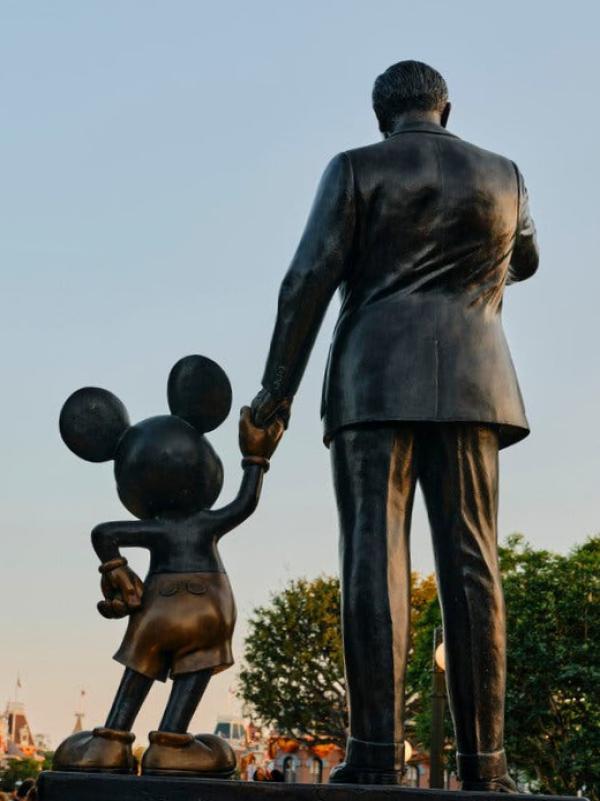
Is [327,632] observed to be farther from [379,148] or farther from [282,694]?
[379,148]

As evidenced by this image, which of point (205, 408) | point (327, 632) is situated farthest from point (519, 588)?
point (205, 408)

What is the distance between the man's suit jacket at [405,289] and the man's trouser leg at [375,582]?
168mm

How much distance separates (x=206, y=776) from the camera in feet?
18.3

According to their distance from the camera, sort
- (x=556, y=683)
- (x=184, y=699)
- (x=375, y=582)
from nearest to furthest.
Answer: (x=375, y=582), (x=184, y=699), (x=556, y=683)

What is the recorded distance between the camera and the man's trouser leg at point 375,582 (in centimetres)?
536

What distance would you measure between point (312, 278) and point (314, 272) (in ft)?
0.09

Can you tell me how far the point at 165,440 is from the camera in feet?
19.7

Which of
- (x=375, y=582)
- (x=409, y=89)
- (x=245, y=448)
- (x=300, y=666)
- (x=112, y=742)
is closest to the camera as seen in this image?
(x=375, y=582)

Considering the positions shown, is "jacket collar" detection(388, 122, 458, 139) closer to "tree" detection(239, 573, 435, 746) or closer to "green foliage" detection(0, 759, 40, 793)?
"tree" detection(239, 573, 435, 746)

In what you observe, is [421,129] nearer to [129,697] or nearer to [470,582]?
[470,582]

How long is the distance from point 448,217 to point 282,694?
42718 millimetres

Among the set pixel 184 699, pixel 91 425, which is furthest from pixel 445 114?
pixel 184 699

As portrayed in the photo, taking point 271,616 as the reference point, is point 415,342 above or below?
below

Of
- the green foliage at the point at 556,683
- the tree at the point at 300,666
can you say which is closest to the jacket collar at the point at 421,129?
the green foliage at the point at 556,683
